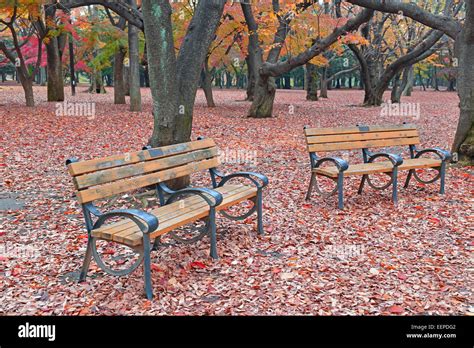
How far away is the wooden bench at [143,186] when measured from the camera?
3.68m

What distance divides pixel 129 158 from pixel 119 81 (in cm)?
1840

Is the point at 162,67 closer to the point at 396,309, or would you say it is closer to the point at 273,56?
the point at 396,309

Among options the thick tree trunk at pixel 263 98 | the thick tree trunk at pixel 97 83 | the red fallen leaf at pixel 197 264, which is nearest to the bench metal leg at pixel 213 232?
the red fallen leaf at pixel 197 264

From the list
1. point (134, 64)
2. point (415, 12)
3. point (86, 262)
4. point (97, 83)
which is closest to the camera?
point (86, 262)

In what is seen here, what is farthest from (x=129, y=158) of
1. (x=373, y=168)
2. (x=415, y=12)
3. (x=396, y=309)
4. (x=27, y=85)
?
(x=27, y=85)

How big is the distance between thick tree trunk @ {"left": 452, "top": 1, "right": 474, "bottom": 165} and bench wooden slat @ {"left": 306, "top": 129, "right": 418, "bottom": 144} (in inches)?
61.9

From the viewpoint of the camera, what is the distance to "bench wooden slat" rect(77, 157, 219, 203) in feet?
12.6

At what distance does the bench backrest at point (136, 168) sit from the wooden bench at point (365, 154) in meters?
1.61

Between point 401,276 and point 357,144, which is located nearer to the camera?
point 401,276

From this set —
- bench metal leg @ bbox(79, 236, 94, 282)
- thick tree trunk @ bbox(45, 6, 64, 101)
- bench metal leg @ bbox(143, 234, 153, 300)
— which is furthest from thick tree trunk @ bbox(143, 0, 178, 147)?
thick tree trunk @ bbox(45, 6, 64, 101)

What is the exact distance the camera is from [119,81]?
21.7 metres

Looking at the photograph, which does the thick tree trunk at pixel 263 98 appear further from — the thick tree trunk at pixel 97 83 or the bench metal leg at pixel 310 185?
the thick tree trunk at pixel 97 83

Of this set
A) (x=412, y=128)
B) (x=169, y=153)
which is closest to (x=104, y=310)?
(x=169, y=153)

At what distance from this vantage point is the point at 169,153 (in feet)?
16.1
